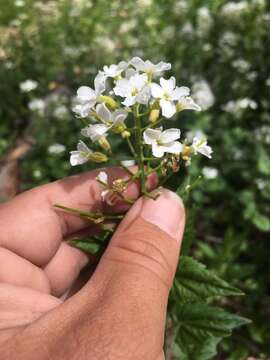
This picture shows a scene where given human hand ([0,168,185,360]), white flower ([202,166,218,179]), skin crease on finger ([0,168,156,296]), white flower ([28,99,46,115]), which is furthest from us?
white flower ([28,99,46,115])

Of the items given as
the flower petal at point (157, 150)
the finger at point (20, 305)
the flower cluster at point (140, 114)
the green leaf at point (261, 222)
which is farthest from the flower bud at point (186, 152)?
the green leaf at point (261, 222)

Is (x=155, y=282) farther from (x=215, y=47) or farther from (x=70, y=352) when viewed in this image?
(x=215, y=47)

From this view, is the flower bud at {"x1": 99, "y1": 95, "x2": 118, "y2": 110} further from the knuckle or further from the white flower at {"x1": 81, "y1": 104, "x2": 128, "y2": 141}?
the knuckle

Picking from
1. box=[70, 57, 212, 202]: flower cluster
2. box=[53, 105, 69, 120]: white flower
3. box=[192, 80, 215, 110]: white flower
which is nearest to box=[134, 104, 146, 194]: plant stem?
box=[70, 57, 212, 202]: flower cluster

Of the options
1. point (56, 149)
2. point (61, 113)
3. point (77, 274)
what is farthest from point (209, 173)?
point (77, 274)

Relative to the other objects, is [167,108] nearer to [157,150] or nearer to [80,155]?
[157,150]
